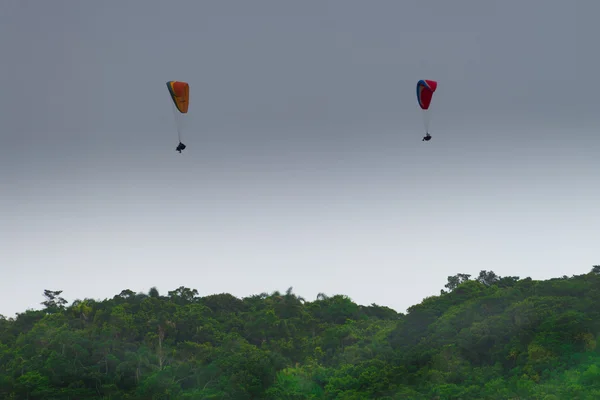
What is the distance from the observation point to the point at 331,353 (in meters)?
44.2

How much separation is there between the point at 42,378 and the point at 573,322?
974 inches

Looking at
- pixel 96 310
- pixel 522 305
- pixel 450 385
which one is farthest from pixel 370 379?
pixel 96 310

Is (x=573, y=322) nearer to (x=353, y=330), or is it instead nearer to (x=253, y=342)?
(x=353, y=330)

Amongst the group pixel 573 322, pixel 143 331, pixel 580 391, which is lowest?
pixel 580 391

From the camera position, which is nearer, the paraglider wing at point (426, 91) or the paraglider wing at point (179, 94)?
the paraglider wing at point (179, 94)

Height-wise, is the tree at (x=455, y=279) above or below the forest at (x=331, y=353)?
above

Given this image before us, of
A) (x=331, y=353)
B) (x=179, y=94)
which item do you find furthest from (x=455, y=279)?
(x=179, y=94)

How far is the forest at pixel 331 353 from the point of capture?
31.8m

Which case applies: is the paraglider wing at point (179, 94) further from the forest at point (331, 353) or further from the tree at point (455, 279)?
the tree at point (455, 279)

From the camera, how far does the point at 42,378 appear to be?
3481 cm

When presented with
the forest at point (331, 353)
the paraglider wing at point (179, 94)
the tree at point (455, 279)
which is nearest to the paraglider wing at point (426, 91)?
the paraglider wing at point (179, 94)

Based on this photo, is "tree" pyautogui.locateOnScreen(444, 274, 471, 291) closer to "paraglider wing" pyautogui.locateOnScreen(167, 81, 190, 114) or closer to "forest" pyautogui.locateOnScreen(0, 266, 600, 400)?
"forest" pyautogui.locateOnScreen(0, 266, 600, 400)

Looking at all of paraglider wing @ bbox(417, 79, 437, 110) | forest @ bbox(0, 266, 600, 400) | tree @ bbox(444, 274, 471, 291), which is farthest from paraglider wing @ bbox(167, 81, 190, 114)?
tree @ bbox(444, 274, 471, 291)

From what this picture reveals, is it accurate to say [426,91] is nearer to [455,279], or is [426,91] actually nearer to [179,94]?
[179,94]
